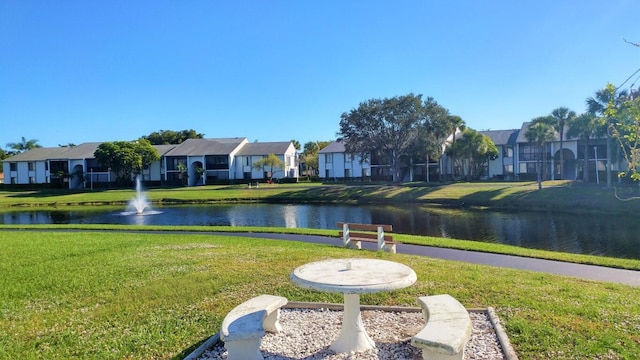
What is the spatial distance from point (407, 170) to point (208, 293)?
2472 inches

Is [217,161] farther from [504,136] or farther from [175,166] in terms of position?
[504,136]

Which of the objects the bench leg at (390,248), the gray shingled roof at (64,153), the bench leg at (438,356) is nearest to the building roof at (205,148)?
the gray shingled roof at (64,153)

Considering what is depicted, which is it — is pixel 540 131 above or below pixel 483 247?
above

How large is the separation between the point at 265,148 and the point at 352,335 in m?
69.5

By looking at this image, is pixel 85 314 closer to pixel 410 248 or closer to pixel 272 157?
pixel 410 248

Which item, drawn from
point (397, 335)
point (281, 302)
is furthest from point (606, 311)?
point (281, 302)

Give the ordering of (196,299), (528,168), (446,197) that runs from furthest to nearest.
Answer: (528,168)
(446,197)
(196,299)

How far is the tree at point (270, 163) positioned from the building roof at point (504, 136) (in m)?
31.9

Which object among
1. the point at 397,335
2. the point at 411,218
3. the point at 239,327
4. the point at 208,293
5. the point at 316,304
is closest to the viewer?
the point at 239,327

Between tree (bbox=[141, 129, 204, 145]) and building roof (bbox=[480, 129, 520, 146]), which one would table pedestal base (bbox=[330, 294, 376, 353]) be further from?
tree (bbox=[141, 129, 204, 145])

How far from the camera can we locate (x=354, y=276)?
17.9ft

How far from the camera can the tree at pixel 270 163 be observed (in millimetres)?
67750

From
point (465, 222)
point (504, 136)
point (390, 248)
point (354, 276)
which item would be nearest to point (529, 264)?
point (390, 248)

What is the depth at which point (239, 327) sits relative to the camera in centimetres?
507
